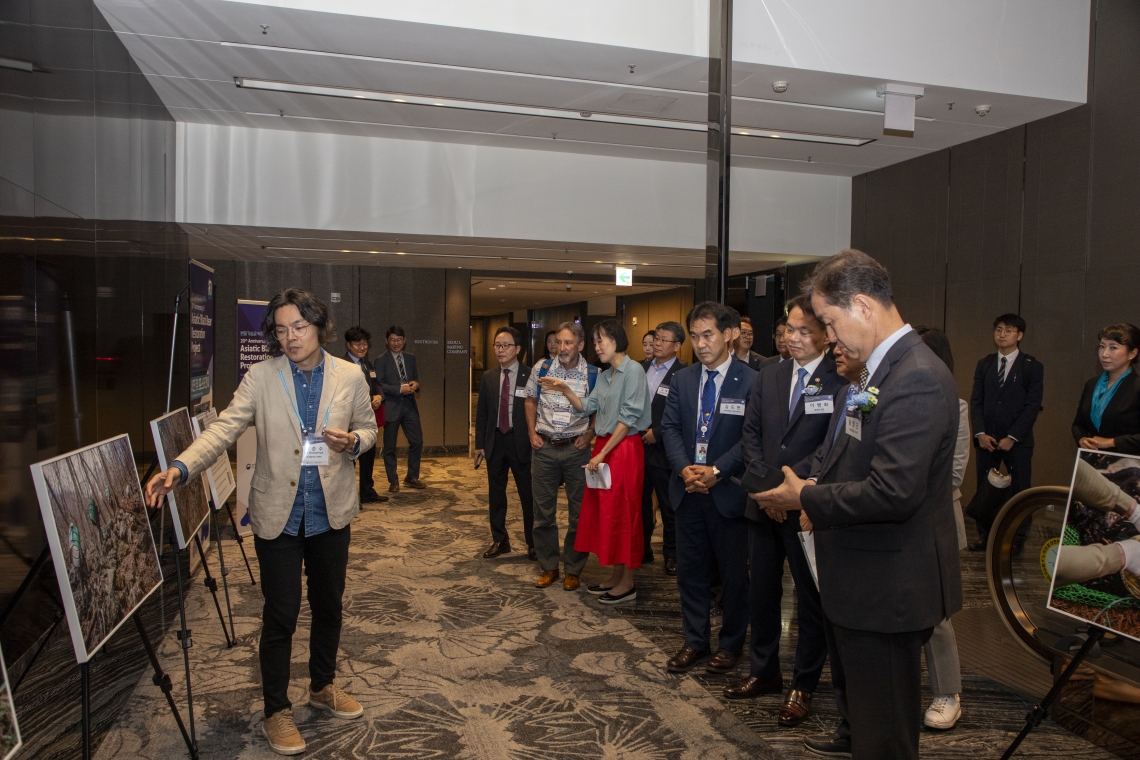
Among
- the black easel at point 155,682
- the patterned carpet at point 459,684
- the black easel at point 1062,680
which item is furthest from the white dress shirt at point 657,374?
the black easel at point 155,682

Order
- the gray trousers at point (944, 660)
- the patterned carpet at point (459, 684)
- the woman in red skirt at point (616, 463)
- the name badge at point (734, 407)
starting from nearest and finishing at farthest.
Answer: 1. the patterned carpet at point (459, 684)
2. the gray trousers at point (944, 660)
3. the name badge at point (734, 407)
4. the woman in red skirt at point (616, 463)

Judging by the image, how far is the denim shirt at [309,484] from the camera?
9.15 feet

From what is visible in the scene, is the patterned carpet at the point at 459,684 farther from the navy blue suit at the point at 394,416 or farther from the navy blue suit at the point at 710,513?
the navy blue suit at the point at 394,416

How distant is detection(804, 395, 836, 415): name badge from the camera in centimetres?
285

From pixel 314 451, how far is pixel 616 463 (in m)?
2.13

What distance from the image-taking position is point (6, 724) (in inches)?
56.2

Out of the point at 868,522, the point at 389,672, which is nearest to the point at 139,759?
the point at 389,672

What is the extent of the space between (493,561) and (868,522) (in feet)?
12.8

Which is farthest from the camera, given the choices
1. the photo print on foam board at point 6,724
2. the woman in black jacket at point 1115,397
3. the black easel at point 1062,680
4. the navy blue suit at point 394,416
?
the navy blue suit at point 394,416

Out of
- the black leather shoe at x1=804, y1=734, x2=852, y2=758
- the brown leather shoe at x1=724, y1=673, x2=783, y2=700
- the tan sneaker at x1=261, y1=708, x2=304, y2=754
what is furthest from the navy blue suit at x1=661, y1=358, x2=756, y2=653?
the tan sneaker at x1=261, y1=708, x2=304, y2=754

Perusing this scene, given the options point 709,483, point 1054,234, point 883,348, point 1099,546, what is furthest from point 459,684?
point 1054,234

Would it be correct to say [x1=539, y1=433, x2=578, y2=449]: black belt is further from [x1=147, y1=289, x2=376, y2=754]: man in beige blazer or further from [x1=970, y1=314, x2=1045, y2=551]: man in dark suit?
[x1=970, y1=314, x2=1045, y2=551]: man in dark suit

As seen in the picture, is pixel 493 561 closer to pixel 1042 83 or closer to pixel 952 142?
pixel 952 142

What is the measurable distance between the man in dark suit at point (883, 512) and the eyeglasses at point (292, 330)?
6.12 feet
